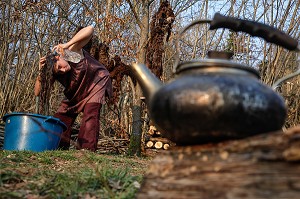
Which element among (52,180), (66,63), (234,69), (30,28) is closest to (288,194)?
(234,69)

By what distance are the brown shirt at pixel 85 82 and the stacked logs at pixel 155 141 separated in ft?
11.3

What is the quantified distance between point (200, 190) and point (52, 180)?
4.63 feet

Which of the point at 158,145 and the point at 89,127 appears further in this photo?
the point at 158,145

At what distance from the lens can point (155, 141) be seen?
29.4ft

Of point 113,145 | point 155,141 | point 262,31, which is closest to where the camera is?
point 262,31

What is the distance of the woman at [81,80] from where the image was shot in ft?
17.0

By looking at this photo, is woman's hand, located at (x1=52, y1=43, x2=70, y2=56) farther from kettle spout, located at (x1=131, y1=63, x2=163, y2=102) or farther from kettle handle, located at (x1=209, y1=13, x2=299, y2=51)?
kettle handle, located at (x1=209, y1=13, x2=299, y2=51)

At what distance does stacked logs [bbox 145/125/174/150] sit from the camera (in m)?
8.84

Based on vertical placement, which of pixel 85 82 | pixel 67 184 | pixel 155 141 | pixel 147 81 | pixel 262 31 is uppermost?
pixel 85 82

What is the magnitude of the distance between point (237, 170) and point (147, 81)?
0.70 meters

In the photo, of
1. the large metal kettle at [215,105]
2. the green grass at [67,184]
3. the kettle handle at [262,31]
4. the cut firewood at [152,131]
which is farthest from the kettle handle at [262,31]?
the cut firewood at [152,131]

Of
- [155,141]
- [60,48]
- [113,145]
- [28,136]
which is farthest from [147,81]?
[155,141]

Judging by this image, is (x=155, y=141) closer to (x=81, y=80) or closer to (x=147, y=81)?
(x=81, y=80)

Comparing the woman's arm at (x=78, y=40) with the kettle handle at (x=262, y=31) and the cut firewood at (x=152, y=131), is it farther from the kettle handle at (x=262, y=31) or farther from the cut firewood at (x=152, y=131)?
the cut firewood at (x=152, y=131)
